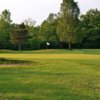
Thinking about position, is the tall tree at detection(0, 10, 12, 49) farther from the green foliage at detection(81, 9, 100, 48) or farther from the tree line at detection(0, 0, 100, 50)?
the green foliage at detection(81, 9, 100, 48)

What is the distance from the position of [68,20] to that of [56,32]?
8212 mm

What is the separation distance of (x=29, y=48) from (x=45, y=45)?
623 centimetres

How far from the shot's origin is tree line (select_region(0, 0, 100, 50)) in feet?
341

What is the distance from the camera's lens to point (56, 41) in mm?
112688

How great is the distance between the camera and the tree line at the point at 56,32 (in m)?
104

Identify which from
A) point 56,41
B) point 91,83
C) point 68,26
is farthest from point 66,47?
point 91,83

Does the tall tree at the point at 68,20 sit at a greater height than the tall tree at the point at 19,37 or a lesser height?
greater

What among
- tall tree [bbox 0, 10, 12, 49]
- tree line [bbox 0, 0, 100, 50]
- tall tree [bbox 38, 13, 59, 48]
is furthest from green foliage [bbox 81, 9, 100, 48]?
tall tree [bbox 0, 10, 12, 49]

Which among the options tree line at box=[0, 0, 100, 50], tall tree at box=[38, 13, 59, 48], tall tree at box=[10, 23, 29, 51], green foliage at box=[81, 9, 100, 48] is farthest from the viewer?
green foliage at box=[81, 9, 100, 48]

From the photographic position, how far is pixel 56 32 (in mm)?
112562

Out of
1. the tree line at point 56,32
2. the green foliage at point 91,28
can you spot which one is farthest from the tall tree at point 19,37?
the green foliage at point 91,28

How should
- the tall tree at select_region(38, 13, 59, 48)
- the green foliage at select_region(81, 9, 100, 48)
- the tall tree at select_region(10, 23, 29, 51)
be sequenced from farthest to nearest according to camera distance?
the green foliage at select_region(81, 9, 100, 48) < the tall tree at select_region(38, 13, 59, 48) < the tall tree at select_region(10, 23, 29, 51)

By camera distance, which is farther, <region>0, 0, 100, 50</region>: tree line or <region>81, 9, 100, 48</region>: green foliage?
<region>81, 9, 100, 48</region>: green foliage

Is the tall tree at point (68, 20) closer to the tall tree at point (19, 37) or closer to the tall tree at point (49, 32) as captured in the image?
the tall tree at point (49, 32)
